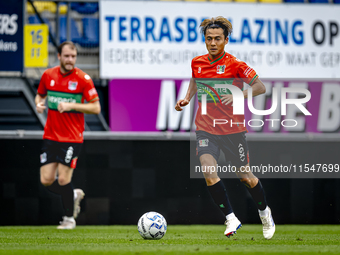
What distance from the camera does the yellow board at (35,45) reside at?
27.6 feet

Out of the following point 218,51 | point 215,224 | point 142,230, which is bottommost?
point 215,224

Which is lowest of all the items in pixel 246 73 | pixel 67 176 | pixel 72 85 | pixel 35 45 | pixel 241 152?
pixel 67 176

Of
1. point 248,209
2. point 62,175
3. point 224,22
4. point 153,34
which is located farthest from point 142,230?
point 153,34

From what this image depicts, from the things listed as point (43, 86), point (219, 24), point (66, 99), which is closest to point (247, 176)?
point (219, 24)

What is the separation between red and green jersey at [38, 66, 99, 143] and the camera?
23.8 feet

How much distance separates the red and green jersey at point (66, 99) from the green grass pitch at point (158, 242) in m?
1.20

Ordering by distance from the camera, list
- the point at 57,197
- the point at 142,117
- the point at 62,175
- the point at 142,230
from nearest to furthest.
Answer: the point at 142,230
the point at 62,175
the point at 57,197
the point at 142,117

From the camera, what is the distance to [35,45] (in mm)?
8453

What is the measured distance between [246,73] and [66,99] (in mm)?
2487

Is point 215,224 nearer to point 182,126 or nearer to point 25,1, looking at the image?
point 182,126

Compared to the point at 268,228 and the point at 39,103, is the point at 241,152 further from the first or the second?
the point at 39,103

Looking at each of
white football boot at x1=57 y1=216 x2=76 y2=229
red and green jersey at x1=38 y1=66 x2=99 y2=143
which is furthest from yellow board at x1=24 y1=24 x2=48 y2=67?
white football boot at x1=57 y1=216 x2=76 y2=229

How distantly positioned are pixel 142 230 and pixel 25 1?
441 cm

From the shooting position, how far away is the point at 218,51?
605 cm
